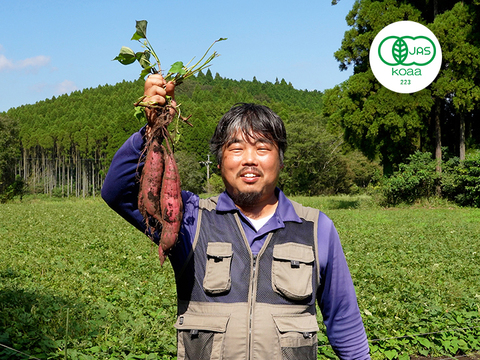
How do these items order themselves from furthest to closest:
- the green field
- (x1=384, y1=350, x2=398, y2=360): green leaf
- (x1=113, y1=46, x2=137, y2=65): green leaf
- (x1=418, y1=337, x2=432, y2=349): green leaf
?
(x1=418, y1=337, x2=432, y2=349): green leaf → (x1=384, y1=350, x2=398, y2=360): green leaf → the green field → (x1=113, y1=46, x2=137, y2=65): green leaf

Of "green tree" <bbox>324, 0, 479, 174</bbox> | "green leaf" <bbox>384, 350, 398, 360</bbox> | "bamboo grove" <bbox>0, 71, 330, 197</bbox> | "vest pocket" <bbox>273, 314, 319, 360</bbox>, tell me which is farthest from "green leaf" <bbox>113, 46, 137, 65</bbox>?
"bamboo grove" <bbox>0, 71, 330, 197</bbox>

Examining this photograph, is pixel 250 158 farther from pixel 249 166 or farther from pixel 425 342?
pixel 425 342

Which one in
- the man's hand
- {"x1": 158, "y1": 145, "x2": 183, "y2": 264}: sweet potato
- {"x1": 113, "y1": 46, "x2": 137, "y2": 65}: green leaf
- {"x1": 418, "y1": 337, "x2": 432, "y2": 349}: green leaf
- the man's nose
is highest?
{"x1": 113, "y1": 46, "x2": 137, "y2": 65}: green leaf

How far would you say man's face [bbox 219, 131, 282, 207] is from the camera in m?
1.90

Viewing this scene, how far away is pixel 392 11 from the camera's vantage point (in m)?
21.8

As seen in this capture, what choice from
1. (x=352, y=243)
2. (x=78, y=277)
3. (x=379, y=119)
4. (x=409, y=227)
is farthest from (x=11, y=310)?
(x=379, y=119)

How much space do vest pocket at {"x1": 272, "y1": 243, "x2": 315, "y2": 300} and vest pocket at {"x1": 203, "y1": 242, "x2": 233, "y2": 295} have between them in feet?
0.64

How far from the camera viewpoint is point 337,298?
205 cm

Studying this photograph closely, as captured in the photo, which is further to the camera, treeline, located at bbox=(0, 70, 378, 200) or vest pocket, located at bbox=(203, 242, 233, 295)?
treeline, located at bbox=(0, 70, 378, 200)

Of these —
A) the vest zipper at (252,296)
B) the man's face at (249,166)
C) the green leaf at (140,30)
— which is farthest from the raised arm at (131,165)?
the vest zipper at (252,296)

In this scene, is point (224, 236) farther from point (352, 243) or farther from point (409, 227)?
point (409, 227)

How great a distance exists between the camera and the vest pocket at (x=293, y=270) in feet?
6.06

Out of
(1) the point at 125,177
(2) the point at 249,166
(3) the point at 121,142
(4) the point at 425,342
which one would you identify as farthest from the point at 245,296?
(3) the point at 121,142

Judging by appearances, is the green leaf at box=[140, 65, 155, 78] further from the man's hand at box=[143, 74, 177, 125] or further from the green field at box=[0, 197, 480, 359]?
the green field at box=[0, 197, 480, 359]
